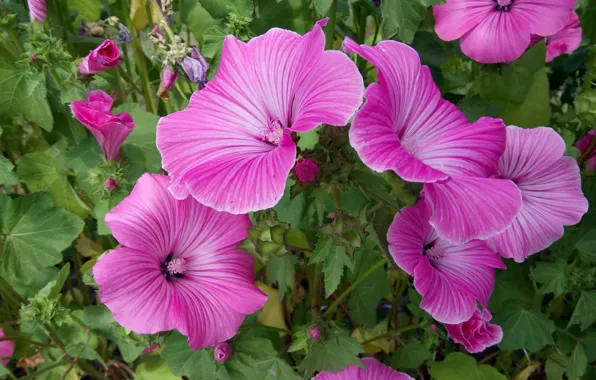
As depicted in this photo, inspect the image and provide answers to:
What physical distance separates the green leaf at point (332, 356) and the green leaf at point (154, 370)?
0.43 m

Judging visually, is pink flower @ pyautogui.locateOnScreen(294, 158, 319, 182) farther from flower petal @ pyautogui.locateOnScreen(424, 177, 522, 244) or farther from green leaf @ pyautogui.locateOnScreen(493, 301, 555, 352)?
green leaf @ pyautogui.locateOnScreen(493, 301, 555, 352)

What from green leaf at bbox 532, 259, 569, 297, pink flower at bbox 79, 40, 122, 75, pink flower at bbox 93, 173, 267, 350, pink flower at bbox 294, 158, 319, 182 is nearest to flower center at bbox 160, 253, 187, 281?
pink flower at bbox 93, 173, 267, 350

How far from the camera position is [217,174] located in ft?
2.42

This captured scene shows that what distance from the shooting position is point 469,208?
Result: 75 cm

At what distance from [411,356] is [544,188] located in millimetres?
486

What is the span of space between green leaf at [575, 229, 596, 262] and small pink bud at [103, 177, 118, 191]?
98cm

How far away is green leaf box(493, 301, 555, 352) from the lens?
1.26 meters

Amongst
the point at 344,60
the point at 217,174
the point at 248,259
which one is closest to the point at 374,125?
the point at 344,60

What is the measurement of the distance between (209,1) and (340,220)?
0.64 meters

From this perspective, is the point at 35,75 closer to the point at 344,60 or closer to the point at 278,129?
the point at 278,129

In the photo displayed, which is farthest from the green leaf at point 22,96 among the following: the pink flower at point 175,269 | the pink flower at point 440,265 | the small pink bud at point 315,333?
the pink flower at point 440,265

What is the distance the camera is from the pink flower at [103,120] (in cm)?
100

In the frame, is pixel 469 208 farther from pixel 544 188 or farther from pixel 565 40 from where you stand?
pixel 565 40

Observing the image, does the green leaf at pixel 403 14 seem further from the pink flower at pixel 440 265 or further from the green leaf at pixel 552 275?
the green leaf at pixel 552 275
